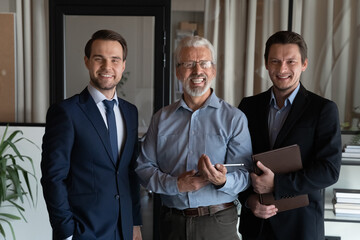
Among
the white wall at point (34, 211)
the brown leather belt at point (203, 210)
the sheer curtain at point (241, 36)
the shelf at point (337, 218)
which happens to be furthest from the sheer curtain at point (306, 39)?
the brown leather belt at point (203, 210)

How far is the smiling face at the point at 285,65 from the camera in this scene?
215 centimetres

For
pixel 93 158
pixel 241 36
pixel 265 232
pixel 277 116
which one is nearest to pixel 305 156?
pixel 277 116

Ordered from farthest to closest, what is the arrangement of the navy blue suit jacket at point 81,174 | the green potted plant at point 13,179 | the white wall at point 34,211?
1. the white wall at point 34,211
2. the green potted plant at point 13,179
3. the navy blue suit jacket at point 81,174

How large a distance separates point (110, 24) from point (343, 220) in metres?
2.64

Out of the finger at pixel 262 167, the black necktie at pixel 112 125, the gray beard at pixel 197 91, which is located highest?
the gray beard at pixel 197 91

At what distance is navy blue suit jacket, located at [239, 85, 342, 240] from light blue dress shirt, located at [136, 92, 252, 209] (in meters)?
0.19

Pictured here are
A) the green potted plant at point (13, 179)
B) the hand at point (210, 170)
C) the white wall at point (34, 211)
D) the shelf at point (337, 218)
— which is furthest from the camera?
the white wall at point (34, 211)

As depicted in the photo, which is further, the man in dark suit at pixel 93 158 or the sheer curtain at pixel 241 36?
the sheer curtain at pixel 241 36

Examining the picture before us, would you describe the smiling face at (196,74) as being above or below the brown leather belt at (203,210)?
above

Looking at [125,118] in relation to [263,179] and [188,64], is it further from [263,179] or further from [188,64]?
[263,179]

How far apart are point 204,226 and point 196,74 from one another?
29.2 inches

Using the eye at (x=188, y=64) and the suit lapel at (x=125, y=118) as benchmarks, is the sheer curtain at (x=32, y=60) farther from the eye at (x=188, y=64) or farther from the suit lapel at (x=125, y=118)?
the eye at (x=188, y=64)

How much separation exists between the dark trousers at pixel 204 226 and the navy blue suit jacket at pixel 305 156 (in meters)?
0.24

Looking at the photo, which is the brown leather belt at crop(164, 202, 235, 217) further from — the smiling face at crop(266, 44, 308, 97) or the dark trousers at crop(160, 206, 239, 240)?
the smiling face at crop(266, 44, 308, 97)
